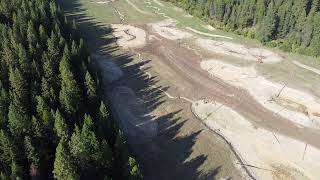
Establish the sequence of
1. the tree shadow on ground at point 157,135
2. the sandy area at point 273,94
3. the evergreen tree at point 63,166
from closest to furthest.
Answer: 1. the evergreen tree at point 63,166
2. the tree shadow on ground at point 157,135
3. the sandy area at point 273,94

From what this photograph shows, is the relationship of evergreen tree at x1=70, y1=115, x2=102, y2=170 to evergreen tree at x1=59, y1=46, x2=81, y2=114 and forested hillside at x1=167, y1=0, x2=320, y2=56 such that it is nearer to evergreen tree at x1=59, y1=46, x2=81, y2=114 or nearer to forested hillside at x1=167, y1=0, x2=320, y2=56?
evergreen tree at x1=59, y1=46, x2=81, y2=114

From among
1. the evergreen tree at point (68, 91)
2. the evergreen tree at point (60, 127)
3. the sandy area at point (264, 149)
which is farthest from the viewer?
the evergreen tree at point (68, 91)

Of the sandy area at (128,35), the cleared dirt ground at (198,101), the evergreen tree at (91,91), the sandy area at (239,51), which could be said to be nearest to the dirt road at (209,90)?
the cleared dirt ground at (198,101)

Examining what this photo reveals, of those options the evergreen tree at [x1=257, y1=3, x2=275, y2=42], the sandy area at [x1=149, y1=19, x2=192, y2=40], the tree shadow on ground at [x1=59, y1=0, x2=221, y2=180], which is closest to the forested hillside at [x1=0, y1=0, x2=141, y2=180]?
the tree shadow on ground at [x1=59, y1=0, x2=221, y2=180]

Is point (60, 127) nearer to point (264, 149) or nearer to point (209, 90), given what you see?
point (264, 149)

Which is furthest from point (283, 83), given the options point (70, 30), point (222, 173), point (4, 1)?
point (4, 1)

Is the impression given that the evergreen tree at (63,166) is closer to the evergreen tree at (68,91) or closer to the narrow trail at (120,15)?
the evergreen tree at (68,91)
